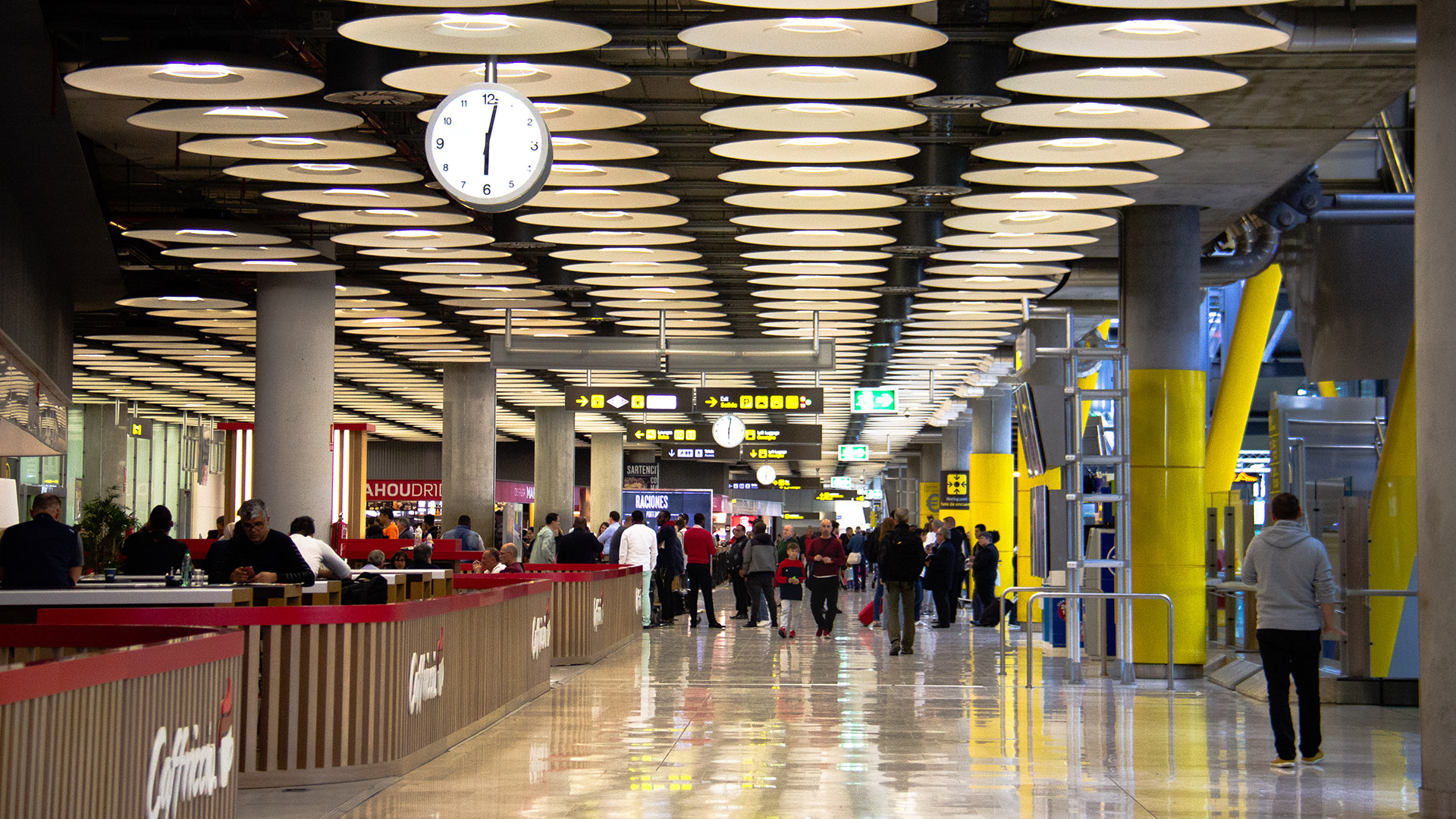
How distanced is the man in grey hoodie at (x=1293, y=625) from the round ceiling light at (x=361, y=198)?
8.07 m

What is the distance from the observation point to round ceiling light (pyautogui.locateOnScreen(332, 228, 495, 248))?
1659 cm

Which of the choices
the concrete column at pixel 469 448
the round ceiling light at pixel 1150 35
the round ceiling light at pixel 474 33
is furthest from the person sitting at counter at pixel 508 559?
the concrete column at pixel 469 448

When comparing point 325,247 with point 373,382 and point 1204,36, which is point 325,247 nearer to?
point 1204,36

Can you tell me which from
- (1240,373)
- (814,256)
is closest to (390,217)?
(814,256)

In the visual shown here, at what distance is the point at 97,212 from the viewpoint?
1569 centimetres

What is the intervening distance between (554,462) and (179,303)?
70.6 feet

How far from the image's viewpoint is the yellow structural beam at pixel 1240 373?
86.0 feet

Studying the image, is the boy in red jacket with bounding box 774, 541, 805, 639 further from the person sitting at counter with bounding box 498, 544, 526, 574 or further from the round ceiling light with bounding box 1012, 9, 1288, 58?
the round ceiling light with bounding box 1012, 9, 1288, 58

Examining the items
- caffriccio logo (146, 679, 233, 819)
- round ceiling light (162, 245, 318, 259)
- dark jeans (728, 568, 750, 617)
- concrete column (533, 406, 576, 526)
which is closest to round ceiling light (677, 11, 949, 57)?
caffriccio logo (146, 679, 233, 819)

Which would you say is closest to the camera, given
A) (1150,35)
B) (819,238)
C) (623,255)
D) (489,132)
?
(489,132)

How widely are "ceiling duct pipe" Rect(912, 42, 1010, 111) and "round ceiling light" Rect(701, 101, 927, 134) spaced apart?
2.20 ft

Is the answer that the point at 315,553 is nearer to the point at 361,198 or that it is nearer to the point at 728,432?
the point at 361,198

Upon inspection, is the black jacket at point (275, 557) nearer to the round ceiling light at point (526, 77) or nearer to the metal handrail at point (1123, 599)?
the round ceiling light at point (526, 77)

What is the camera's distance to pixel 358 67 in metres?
10.7
